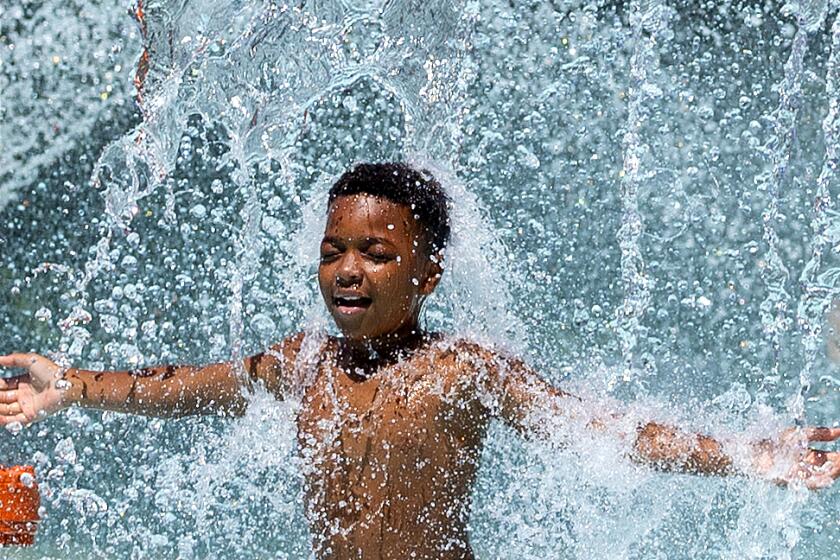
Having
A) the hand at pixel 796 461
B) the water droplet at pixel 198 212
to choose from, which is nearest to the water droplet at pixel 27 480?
the hand at pixel 796 461

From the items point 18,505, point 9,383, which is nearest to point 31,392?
point 9,383

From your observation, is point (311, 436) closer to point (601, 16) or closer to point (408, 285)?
point (408, 285)

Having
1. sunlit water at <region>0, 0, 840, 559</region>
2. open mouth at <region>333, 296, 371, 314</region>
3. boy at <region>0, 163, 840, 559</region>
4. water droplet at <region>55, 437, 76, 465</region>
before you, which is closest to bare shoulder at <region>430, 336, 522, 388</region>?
boy at <region>0, 163, 840, 559</region>

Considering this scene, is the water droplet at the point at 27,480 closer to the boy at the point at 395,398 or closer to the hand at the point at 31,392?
the hand at the point at 31,392

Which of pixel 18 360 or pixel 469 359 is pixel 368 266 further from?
pixel 18 360

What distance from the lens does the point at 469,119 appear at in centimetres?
465

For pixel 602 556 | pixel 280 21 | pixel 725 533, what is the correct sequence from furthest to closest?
pixel 725 533 < pixel 280 21 < pixel 602 556

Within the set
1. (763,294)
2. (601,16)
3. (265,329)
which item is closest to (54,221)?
(265,329)

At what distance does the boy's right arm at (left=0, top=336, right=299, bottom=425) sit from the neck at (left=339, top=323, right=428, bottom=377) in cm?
11

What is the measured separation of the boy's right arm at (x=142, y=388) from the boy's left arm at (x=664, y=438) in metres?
0.35

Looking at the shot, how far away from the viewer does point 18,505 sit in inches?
79.0

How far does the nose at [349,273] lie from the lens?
188 cm

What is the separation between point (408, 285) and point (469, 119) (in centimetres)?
279

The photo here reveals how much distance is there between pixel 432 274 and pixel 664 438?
0.42m
